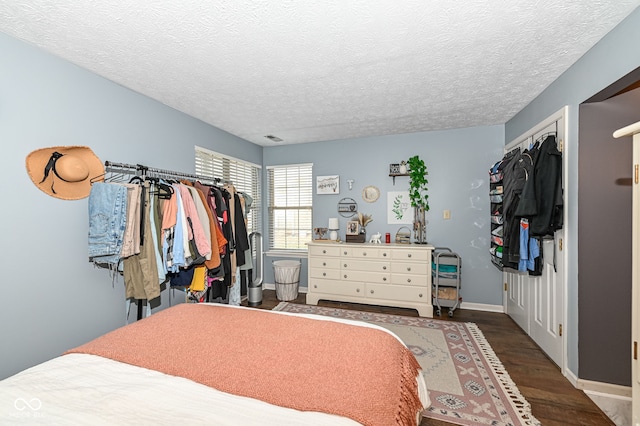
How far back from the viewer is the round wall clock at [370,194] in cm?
428

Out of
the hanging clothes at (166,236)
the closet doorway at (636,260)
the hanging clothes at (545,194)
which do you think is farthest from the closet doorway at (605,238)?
the hanging clothes at (166,236)

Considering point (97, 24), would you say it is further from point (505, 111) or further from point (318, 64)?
point (505, 111)

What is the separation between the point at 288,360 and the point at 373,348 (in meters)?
→ 0.44

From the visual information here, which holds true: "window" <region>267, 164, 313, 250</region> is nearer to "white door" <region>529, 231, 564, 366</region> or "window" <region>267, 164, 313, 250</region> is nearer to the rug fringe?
the rug fringe

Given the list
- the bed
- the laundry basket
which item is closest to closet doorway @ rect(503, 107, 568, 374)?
the bed

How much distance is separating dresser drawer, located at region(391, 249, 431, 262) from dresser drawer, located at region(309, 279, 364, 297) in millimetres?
645

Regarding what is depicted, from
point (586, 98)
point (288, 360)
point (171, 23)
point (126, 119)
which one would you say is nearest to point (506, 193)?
point (586, 98)

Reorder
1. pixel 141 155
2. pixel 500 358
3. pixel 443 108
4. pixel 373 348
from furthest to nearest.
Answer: pixel 443 108 < pixel 141 155 < pixel 500 358 < pixel 373 348

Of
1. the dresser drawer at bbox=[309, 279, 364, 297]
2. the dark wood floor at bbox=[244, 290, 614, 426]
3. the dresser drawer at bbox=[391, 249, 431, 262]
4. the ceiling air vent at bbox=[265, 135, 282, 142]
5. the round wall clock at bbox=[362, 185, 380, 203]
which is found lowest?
the dark wood floor at bbox=[244, 290, 614, 426]

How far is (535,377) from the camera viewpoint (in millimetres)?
2256

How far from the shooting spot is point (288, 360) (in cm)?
128

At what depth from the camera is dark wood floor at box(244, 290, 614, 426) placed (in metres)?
1.82

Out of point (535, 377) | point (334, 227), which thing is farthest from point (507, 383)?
point (334, 227)

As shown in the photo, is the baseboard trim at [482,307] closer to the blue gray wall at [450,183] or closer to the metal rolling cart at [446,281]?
the blue gray wall at [450,183]
